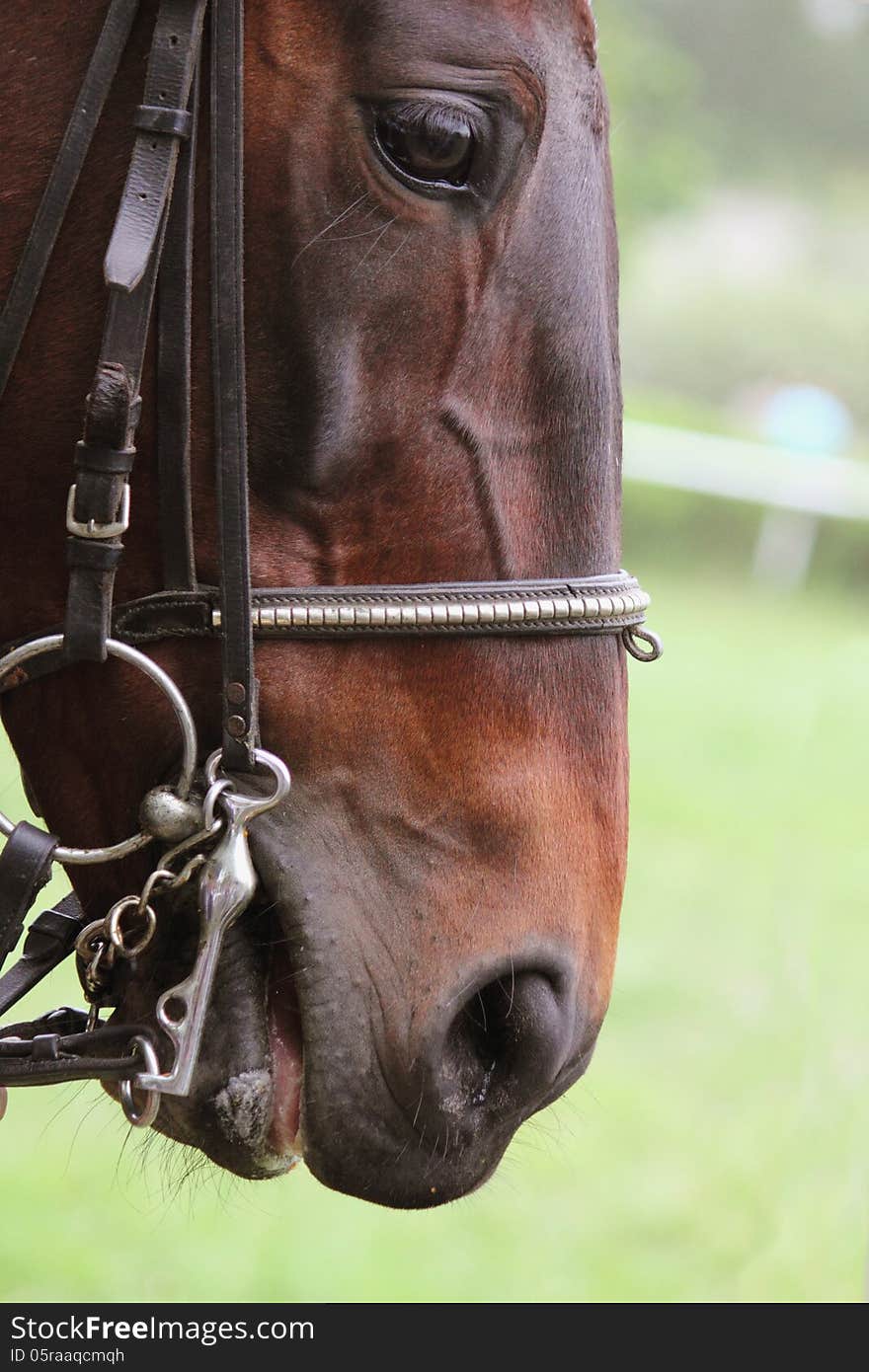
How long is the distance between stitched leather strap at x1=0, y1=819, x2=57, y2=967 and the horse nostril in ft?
1.52

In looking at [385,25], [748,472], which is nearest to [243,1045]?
[385,25]

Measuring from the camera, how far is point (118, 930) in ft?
4.96

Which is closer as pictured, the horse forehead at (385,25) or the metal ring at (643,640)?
the horse forehead at (385,25)

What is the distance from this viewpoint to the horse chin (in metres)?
1.48

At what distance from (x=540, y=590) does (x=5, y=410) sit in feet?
1.93

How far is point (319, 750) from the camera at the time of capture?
1463 mm

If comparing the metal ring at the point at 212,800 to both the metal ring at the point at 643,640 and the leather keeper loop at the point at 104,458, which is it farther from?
the metal ring at the point at 643,640

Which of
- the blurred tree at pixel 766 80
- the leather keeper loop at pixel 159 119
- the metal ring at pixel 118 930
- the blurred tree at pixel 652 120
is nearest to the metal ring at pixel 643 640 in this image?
the metal ring at pixel 118 930

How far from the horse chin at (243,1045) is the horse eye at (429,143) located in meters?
0.76

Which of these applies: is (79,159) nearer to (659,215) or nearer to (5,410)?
(5,410)

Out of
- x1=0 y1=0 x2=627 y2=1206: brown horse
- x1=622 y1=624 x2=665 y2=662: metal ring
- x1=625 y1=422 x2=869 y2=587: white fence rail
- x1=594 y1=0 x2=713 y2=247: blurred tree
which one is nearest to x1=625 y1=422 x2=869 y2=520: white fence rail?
x1=625 y1=422 x2=869 y2=587: white fence rail

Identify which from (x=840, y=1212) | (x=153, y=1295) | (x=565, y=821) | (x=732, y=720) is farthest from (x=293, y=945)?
(x=732, y=720)

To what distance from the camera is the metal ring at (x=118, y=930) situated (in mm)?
1482

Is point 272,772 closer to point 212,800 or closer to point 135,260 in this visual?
point 212,800
